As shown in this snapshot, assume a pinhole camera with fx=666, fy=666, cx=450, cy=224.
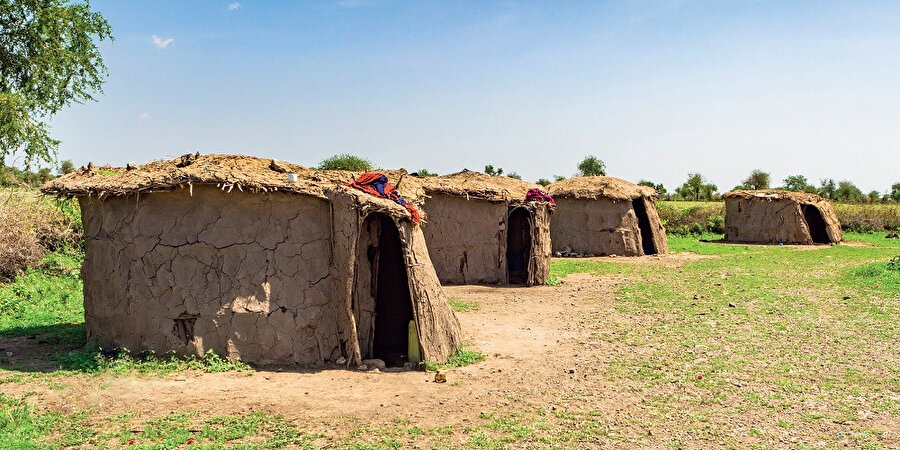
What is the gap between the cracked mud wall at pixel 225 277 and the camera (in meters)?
8.41

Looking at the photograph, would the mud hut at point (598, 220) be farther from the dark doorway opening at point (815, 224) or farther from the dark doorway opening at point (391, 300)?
the dark doorway opening at point (391, 300)

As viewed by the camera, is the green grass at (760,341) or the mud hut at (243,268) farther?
the mud hut at (243,268)

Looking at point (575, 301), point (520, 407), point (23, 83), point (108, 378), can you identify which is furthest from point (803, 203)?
point (23, 83)

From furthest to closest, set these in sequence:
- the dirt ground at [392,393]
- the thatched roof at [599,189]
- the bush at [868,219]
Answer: the bush at [868,219] < the thatched roof at [599,189] < the dirt ground at [392,393]

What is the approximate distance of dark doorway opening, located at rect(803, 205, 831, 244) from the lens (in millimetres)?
27598

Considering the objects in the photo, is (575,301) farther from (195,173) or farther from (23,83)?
(23,83)

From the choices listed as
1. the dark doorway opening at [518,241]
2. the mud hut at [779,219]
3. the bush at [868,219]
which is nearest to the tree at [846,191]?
the bush at [868,219]

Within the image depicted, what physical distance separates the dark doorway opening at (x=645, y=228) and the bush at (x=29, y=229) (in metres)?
17.5

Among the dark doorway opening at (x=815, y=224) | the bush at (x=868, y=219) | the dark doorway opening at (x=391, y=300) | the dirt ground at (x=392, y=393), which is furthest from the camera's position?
the bush at (x=868, y=219)

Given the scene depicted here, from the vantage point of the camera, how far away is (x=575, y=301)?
14.1 m

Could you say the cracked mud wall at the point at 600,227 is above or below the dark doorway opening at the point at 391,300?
above

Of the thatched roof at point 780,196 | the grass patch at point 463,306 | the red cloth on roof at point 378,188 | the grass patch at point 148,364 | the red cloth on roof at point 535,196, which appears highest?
the thatched roof at point 780,196

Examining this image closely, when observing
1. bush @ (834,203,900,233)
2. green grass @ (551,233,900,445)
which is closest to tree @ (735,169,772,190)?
bush @ (834,203,900,233)

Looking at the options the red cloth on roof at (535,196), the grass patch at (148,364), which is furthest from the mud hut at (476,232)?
the grass patch at (148,364)
